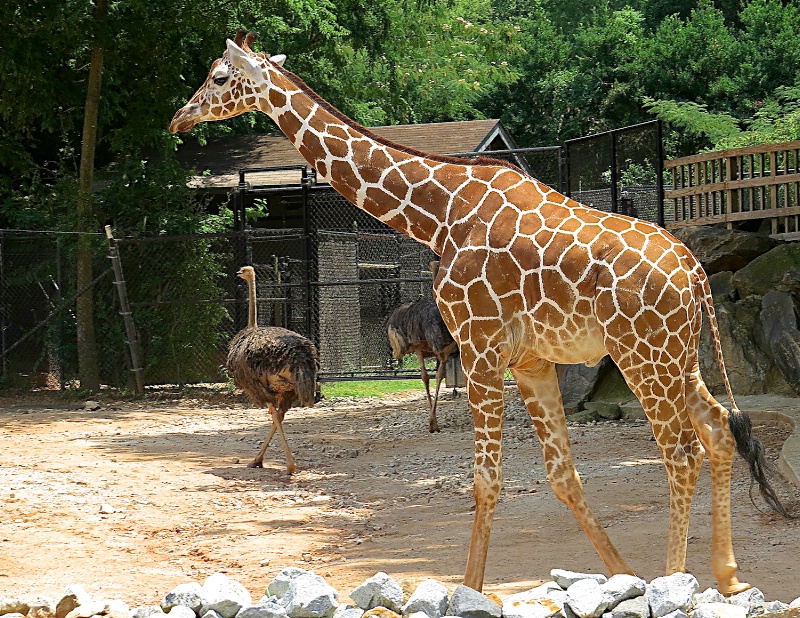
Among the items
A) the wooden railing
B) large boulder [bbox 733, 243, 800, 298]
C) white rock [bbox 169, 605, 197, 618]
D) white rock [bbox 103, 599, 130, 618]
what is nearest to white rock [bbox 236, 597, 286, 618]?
white rock [bbox 169, 605, 197, 618]

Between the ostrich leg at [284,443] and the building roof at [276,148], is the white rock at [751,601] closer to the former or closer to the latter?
the ostrich leg at [284,443]

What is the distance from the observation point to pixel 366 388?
56.7ft

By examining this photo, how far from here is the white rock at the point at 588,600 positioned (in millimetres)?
4457

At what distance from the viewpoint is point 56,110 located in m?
18.0

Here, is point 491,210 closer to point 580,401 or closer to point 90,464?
point 90,464

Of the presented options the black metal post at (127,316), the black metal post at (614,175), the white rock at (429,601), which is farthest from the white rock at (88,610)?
the black metal post at (127,316)

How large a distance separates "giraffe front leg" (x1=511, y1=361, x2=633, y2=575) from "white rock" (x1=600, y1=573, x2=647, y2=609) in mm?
881

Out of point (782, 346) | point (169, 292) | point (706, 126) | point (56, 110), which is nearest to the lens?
point (782, 346)

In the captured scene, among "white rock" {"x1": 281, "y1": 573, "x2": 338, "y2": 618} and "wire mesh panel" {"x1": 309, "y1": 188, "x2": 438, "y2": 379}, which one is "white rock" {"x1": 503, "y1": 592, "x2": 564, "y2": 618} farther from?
"wire mesh panel" {"x1": 309, "y1": 188, "x2": 438, "y2": 379}

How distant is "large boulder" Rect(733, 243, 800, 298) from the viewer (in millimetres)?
11469

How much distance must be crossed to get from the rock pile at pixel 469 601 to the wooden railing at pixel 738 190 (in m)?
8.11

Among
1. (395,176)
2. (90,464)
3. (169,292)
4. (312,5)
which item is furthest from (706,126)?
(395,176)

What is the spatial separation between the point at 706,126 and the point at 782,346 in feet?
49.8

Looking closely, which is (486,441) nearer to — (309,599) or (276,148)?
(309,599)
